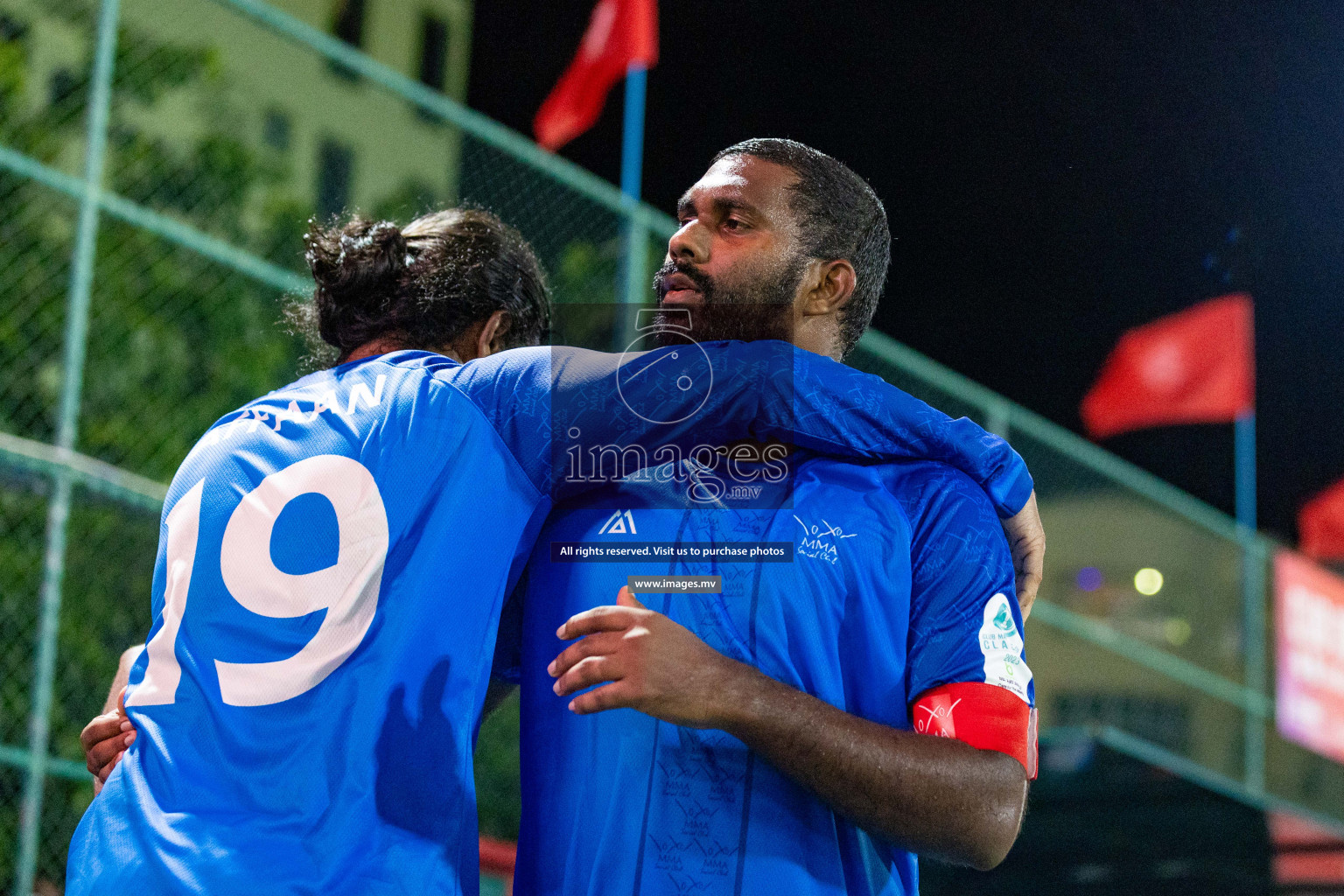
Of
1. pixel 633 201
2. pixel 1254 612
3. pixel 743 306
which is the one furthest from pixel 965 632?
pixel 1254 612

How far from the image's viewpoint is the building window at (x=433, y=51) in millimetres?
25594

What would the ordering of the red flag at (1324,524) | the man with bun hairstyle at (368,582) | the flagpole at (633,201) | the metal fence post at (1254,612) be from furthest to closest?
1. the red flag at (1324,524)
2. the metal fence post at (1254,612)
3. the flagpole at (633,201)
4. the man with bun hairstyle at (368,582)

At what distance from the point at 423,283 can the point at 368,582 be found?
63 centimetres

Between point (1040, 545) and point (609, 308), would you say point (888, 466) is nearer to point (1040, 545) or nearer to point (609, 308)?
point (1040, 545)

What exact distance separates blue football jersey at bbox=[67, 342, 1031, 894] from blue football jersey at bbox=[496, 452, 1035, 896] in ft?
0.24

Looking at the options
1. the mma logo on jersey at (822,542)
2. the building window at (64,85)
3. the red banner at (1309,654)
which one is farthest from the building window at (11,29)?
the red banner at (1309,654)

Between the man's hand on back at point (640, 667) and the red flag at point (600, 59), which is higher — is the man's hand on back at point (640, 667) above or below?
below

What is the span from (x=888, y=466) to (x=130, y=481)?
3.09 m

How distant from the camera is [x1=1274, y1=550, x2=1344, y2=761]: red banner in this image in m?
9.26

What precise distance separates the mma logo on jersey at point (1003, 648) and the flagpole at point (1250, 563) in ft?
24.3

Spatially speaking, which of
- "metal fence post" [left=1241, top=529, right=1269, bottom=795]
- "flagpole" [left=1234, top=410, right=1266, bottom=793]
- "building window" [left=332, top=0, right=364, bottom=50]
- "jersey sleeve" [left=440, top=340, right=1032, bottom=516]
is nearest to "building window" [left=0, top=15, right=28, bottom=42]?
"jersey sleeve" [left=440, top=340, right=1032, bottom=516]

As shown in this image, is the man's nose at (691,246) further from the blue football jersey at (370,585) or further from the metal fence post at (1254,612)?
the metal fence post at (1254,612)

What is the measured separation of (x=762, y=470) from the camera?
70.6 inches

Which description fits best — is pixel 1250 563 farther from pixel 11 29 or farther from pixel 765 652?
pixel 11 29
